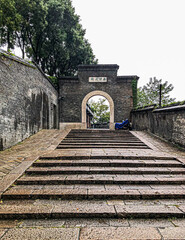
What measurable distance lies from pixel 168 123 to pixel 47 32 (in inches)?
602

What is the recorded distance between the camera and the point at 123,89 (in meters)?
13.9

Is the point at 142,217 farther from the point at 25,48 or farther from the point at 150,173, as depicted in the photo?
the point at 25,48

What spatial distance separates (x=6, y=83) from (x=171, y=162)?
226 inches

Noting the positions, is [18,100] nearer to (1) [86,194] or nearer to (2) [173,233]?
(1) [86,194]

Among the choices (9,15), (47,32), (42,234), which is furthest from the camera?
(47,32)

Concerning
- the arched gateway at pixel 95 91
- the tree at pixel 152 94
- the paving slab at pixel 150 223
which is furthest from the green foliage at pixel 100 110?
the paving slab at pixel 150 223

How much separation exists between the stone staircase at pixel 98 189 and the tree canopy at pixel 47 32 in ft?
44.4

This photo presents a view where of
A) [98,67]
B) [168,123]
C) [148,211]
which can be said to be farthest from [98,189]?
[98,67]

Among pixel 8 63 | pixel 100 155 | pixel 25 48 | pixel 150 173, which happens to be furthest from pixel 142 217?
pixel 25 48

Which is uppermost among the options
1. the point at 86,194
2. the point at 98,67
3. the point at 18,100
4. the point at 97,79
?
the point at 98,67

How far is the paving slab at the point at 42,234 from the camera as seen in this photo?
200 centimetres

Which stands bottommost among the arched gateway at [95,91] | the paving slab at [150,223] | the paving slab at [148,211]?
the paving slab at [150,223]

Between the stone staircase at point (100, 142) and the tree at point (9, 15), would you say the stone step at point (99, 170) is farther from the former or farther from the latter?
the tree at point (9, 15)

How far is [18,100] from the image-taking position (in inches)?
253
